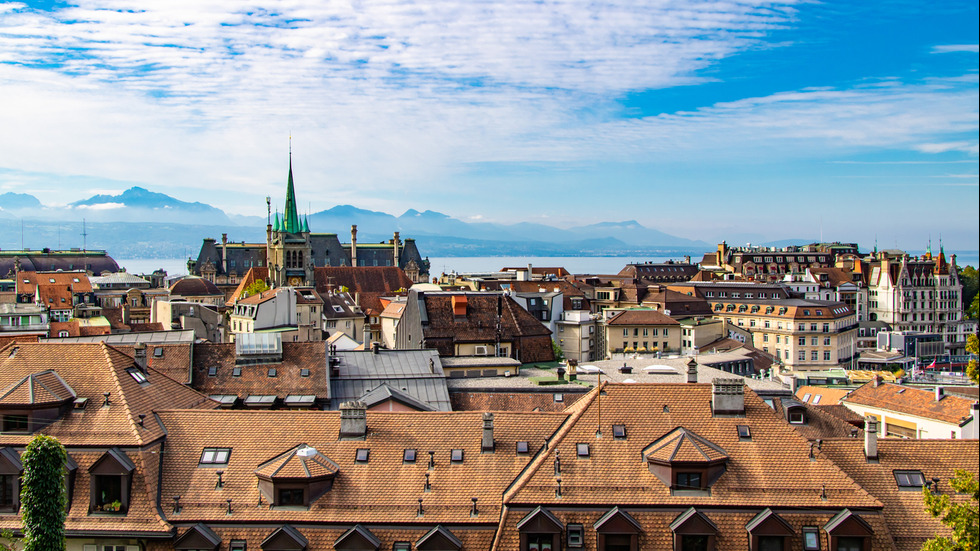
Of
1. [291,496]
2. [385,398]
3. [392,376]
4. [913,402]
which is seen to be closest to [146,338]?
[392,376]

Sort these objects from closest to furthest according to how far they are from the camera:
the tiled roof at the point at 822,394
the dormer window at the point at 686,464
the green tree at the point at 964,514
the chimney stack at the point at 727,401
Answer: the green tree at the point at 964,514
the dormer window at the point at 686,464
the chimney stack at the point at 727,401
the tiled roof at the point at 822,394

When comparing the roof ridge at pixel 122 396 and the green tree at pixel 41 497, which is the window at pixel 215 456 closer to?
the roof ridge at pixel 122 396

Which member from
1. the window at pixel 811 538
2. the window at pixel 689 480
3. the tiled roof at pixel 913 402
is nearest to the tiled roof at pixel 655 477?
the window at pixel 689 480

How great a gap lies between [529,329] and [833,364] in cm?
6591

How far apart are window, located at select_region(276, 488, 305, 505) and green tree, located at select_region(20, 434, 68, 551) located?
6.01 m

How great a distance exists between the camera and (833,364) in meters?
110

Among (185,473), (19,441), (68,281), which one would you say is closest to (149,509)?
(185,473)

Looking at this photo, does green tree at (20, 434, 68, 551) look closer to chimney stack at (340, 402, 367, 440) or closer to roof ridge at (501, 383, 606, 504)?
chimney stack at (340, 402, 367, 440)

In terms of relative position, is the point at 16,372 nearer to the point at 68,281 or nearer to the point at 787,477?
the point at 787,477

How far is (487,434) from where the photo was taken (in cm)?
2684

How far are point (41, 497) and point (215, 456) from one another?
5.29 meters

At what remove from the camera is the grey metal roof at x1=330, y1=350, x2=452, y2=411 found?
41.6 metres

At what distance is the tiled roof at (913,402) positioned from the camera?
4197 cm

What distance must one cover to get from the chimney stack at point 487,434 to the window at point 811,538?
969 cm
